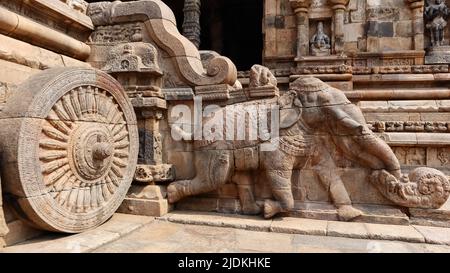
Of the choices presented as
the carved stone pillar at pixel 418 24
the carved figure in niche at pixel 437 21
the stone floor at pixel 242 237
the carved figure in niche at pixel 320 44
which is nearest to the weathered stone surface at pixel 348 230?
the stone floor at pixel 242 237

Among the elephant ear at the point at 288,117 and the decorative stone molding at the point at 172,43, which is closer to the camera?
the elephant ear at the point at 288,117

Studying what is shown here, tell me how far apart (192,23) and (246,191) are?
7739 mm

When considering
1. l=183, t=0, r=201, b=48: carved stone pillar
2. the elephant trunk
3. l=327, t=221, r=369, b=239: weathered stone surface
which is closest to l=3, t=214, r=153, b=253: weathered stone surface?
l=327, t=221, r=369, b=239: weathered stone surface

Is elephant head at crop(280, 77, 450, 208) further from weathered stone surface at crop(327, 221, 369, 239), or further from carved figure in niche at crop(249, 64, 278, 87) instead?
weathered stone surface at crop(327, 221, 369, 239)

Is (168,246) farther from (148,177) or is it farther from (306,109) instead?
(306,109)

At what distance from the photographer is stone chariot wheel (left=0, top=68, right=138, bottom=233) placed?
279 centimetres

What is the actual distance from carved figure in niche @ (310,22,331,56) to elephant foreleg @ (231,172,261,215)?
5.75m

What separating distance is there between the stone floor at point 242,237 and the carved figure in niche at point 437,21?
6672 millimetres

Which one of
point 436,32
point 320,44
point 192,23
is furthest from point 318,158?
→ point 192,23

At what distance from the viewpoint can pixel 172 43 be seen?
4.27 m

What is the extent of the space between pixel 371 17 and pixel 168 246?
809 cm

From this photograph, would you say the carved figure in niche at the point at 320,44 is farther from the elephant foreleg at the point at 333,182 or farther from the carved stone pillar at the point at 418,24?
the elephant foreleg at the point at 333,182

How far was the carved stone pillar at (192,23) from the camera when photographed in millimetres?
A: 10281
